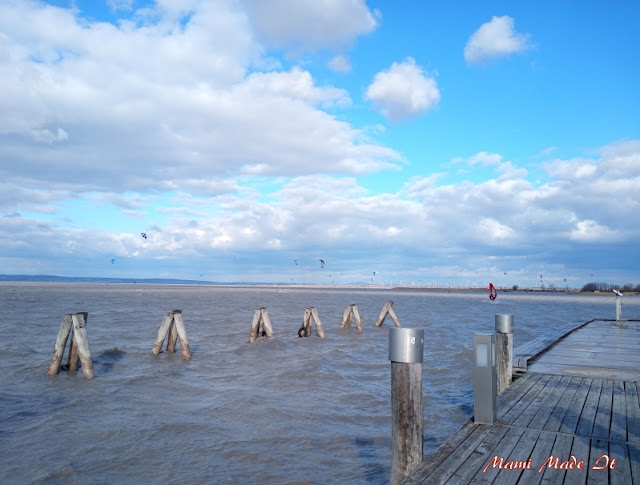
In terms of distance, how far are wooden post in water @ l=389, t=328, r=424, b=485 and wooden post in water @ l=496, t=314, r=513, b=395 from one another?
12.7 feet

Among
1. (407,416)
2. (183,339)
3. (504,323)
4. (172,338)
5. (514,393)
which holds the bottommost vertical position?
(172,338)

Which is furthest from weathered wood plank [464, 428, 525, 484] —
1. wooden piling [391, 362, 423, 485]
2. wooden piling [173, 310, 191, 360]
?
wooden piling [173, 310, 191, 360]

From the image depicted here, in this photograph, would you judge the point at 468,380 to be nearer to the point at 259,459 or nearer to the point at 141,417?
the point at 259,459

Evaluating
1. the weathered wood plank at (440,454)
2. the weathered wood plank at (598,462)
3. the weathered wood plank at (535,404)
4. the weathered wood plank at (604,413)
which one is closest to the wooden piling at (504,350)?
the weathered wood plank at (535,404)

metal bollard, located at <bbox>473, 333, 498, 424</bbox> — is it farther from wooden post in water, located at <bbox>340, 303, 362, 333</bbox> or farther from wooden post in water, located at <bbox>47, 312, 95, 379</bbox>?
wooden post in water, located at <bbox>340, 303, 362, 333</bbox>

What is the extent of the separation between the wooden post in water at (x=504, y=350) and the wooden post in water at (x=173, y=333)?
10186 mm

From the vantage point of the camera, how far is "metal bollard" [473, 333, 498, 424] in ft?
17.1

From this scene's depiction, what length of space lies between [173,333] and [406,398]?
43.6 ft

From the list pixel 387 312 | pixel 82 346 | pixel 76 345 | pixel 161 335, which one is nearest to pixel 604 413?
pixel 82 346

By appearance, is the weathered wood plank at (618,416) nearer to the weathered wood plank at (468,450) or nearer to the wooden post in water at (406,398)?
the weathered wood plank at (468,450)

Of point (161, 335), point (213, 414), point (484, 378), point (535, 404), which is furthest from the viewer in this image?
point (161, 335)

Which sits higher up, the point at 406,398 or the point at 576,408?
the point at 406,398

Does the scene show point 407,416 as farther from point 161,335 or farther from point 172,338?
point 172,338

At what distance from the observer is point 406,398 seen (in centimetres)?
425
